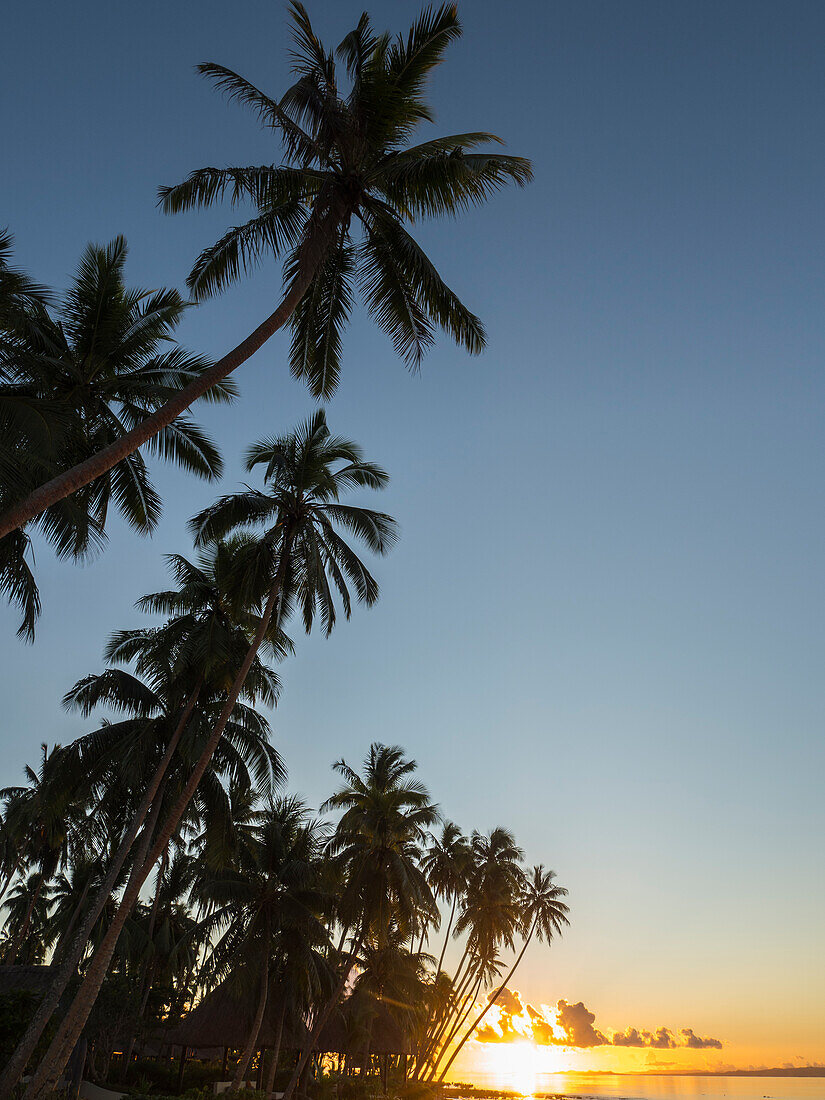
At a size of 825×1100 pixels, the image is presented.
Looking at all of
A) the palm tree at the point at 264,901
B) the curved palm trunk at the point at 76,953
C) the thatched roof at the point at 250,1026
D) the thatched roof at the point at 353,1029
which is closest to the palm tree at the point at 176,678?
the curved palm trunk at the point at 76,953

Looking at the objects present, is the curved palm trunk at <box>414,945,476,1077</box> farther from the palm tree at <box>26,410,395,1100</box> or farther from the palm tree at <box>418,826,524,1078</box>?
the palm tree at <box>26,410,395,1100</box>

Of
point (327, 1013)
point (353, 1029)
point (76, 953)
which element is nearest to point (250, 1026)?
point (327, 1013)

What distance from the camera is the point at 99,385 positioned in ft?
47.2

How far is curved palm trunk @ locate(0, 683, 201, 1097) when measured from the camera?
15148 mm

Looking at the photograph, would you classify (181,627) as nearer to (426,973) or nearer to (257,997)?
(257,997)

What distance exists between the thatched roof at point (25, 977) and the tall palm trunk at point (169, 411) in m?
20.6

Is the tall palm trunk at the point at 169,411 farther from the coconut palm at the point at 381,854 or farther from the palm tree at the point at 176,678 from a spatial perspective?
the coconut palm at the point at 381,854

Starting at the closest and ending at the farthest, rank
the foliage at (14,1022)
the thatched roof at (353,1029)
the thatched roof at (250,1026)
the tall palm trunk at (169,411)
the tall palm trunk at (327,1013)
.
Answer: the tall palm trunk at (169,411) < the foliage at (14,1022) < the tall palm trunk at (327,1013) < the thatched roof at (250,1026) < the thatched roof at (353,1029)

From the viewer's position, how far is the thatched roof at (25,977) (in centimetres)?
2373

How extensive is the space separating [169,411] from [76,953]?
1383 centimetres

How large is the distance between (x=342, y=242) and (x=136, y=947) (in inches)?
1033

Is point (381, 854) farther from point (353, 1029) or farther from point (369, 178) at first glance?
point (369, 178)

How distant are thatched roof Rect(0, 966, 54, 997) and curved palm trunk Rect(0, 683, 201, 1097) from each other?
21.1 feet

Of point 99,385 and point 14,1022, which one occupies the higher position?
point 99,385
